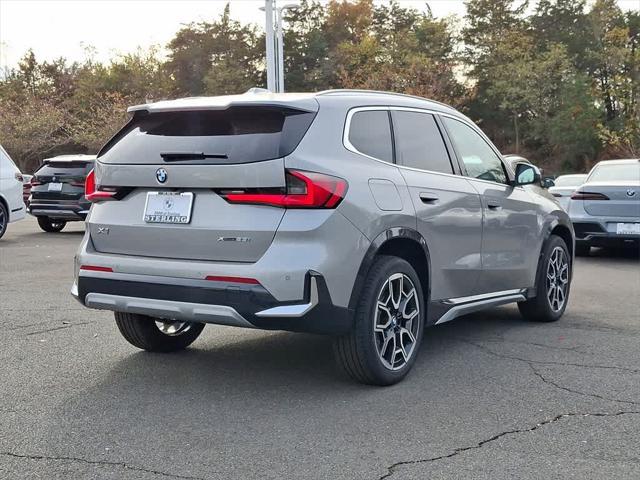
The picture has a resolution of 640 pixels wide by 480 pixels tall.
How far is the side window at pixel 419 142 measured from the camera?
496 centimetres

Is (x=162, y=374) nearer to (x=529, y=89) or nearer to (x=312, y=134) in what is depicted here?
(x=312, y=134)

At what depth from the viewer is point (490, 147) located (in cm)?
609

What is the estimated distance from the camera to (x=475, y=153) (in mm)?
5844

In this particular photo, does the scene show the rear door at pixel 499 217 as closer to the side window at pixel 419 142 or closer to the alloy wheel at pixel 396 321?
the side window at pixel 419 142

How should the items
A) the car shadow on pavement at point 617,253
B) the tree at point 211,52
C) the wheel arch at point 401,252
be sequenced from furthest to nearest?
the tree at point 211,52 < the car shadow on pavement at point 617,253 < the wheel arch at point 401,252

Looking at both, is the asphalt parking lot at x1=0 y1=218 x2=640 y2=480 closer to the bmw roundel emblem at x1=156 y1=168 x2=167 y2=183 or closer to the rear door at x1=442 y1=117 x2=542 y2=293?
the rear door at x1=442 y1=117 x2=542 y2=293

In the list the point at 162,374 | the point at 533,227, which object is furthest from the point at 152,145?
the point at 533,227

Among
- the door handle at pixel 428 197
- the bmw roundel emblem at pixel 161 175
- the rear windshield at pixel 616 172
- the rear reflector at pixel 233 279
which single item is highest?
the bmw roundel emblem at pixel 161 175

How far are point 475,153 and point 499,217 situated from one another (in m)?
0.52

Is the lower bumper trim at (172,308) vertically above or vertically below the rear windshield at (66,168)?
below

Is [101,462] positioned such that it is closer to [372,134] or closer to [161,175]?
[161,175]

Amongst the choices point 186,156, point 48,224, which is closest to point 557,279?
point 186,156

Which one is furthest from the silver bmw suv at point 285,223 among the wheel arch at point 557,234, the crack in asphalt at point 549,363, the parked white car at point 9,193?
the parked white car at point 9,193

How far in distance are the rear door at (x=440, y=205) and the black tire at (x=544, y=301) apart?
3.88ft
